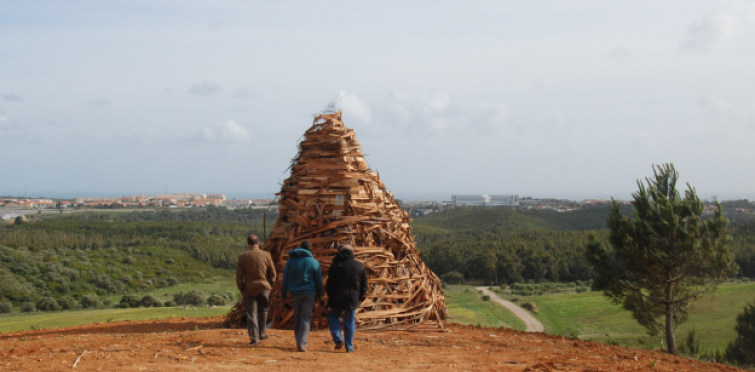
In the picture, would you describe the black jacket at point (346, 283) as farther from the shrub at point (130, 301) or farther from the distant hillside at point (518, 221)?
the distant hillside at point (518, 221)

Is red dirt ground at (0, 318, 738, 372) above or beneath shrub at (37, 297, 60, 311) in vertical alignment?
above

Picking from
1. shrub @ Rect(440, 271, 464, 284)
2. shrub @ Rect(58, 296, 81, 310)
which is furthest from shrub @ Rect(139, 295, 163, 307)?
shrub @ Rect(440, 271, 464, 284)

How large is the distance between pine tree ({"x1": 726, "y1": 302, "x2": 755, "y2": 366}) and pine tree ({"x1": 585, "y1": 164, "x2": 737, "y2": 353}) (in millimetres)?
3786

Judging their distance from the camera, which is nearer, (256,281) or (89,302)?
(256,281)

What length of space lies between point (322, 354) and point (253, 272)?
5.22 ft

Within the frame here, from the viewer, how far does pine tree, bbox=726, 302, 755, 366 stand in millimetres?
16217

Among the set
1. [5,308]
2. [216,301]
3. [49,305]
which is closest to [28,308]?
[5,308]

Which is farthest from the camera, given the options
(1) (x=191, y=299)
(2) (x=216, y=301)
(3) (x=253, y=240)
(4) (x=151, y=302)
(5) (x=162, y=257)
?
(5) (x=162, y=257)

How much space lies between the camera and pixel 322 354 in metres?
6.46

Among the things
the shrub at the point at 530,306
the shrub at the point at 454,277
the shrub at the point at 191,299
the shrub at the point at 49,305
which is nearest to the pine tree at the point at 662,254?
the shrub at the point at 191,299

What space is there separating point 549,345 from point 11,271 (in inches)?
1285

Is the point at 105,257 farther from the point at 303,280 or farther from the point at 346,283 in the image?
the point at 346,283

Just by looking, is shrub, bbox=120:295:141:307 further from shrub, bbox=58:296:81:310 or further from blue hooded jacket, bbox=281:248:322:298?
blue hooded jacket, bbox=281:248:322:298

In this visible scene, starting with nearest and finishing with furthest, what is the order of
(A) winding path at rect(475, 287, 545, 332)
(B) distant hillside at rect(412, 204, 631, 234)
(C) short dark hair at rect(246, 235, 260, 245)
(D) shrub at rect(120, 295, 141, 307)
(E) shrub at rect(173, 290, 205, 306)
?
(C) short dark hair at rect(246, 235, 260, 245) < (E) shrub at rect(173, 290, 205, 306) < (D) shrub at rect(120, 295, 141, 307) < (A) winding path at rect(475, 287, 545, 332) < (B) distant hillside at rect(412, 204, 631, 234)
